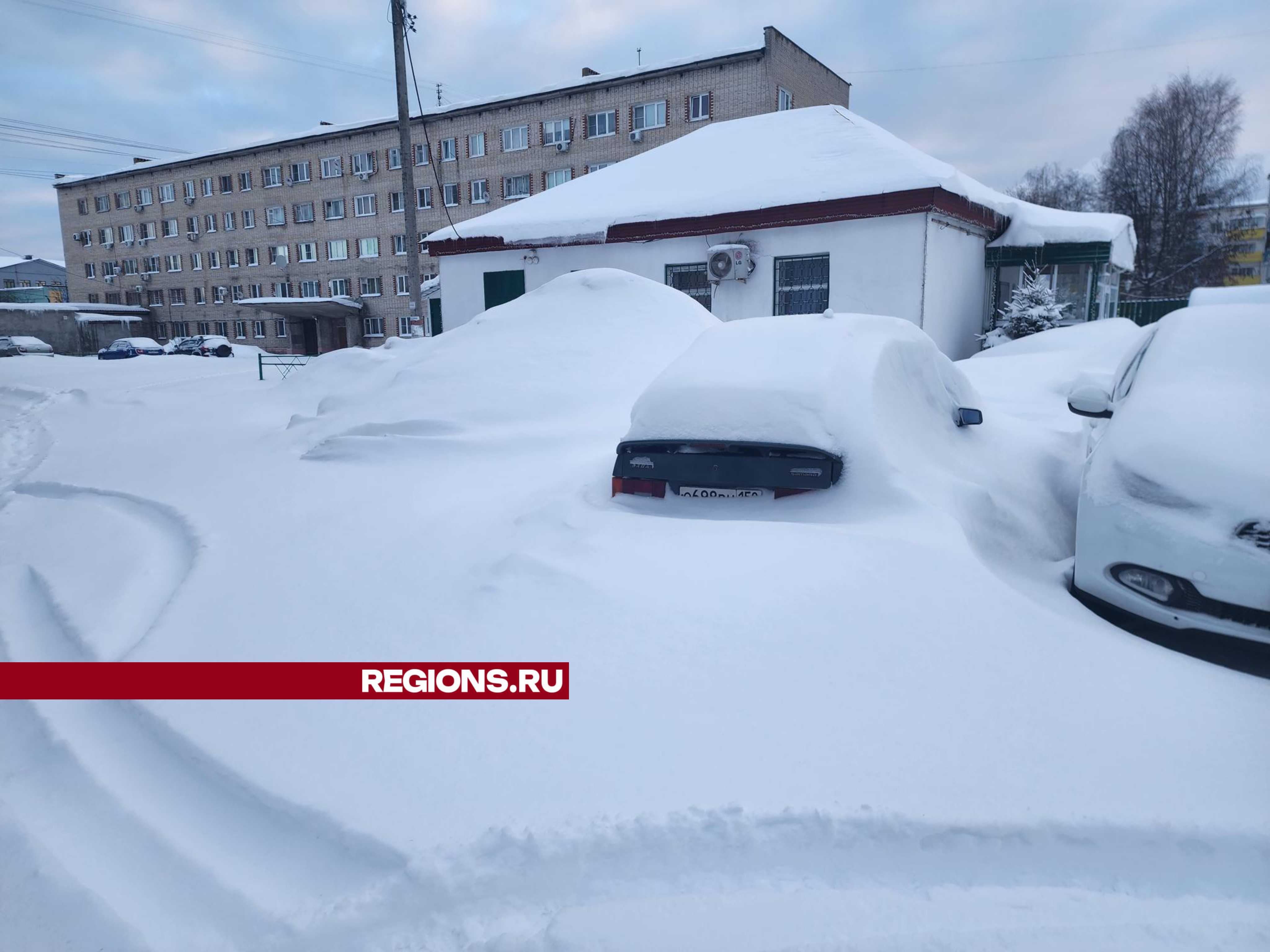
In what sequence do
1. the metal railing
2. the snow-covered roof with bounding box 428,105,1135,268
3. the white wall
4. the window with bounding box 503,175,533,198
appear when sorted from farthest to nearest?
the window with bounding box 503,175,533,198, the metal railing, the snow-covered roof with bounding box 428,105,1135,268, the white wall

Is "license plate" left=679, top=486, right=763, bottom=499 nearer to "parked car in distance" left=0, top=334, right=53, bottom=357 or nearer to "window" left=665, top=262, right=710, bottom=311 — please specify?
"window" left=665, top=262, right=710, bottom=311

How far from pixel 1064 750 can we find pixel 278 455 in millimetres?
6237

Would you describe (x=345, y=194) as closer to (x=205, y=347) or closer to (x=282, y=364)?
(x=205, y=347)

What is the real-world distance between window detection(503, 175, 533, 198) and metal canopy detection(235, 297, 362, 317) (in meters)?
9.97

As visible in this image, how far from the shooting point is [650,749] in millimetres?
2289

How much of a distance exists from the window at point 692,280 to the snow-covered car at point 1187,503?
11667 mm

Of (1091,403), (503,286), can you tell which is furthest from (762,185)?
(1091,403)

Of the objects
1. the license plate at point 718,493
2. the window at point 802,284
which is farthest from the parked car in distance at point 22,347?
the license plate at point 718,493

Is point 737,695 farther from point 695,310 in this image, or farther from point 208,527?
point 695,310

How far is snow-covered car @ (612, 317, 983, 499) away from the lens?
12.4ft

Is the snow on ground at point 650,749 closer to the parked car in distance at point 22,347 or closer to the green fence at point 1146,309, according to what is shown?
the green fence at point 1146,309

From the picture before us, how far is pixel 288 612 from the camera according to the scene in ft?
11.1

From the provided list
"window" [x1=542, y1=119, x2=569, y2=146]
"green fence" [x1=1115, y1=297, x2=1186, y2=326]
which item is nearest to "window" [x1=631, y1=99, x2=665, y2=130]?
"window" [x1=542, y1=119, x2=569, y2=146]

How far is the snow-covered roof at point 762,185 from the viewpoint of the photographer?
45.9ft
